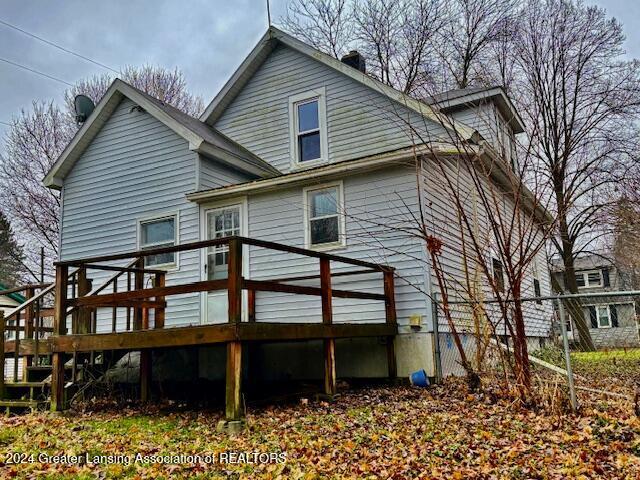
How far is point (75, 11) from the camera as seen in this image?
18375mm

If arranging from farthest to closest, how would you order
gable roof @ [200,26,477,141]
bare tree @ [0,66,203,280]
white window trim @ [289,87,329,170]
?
bare tree @ [0,66,203,280]
white window trim @ [289,87,329,170]
gable roof @ [200,26,477,141]

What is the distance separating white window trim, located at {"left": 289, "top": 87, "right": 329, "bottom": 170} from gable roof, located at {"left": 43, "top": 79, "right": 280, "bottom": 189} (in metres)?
0.62

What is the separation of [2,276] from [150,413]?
3477 centimetres

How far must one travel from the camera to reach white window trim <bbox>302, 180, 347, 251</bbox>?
1005 cm

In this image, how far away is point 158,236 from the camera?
1164 cm

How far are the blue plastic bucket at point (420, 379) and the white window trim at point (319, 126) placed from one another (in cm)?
540

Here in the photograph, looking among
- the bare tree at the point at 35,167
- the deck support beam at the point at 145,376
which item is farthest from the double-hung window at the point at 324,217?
the bare tree at the point at 35,167

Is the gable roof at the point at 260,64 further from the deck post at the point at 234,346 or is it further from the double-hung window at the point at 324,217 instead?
the deck post at the point at 234,346

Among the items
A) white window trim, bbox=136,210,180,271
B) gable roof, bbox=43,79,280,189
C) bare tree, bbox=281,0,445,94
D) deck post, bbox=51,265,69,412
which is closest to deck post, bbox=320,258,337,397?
deck post, bbox=51,265,69,412

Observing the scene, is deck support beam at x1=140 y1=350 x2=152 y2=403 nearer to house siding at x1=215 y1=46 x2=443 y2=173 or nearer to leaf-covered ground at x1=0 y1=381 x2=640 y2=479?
leaf-covered ground at x1=0 y1=381 x2=640 y2=479

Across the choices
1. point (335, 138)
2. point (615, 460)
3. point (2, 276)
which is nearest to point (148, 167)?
point (335, 138)

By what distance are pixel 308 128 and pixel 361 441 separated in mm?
8585

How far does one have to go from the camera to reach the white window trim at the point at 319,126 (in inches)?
475

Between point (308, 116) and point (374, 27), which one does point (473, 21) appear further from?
point (308, 116)
